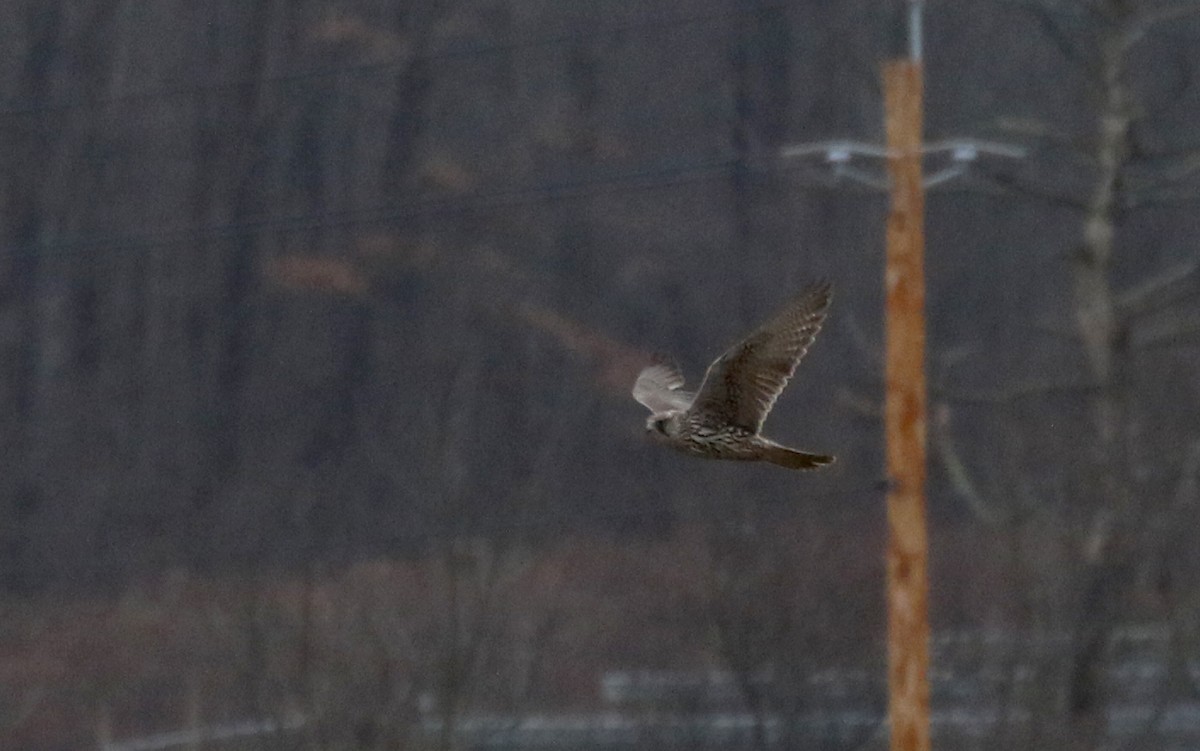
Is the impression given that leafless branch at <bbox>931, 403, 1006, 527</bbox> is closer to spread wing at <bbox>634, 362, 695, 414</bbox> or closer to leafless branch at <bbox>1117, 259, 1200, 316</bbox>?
leafless branch at <bbox>1117, 259, 1200, 316</bbox>

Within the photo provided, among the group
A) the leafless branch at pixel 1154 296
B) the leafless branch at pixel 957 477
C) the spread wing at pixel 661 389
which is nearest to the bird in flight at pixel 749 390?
the spread wing at pixel 661 389

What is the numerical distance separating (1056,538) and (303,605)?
14.8 feet

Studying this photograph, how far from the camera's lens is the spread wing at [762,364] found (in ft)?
29.7

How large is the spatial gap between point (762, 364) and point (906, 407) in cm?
247

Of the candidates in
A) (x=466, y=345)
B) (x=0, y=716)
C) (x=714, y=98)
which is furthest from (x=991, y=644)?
(x=714, y=98)

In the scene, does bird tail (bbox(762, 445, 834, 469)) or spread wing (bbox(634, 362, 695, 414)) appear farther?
spread wing (bbox(634, 362, 695, 414))

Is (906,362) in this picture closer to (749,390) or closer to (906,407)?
(906,407)

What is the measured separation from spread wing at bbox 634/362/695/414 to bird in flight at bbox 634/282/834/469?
0.59 meters

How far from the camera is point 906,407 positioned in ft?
37.9

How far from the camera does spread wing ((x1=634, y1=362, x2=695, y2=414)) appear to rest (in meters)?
10.2

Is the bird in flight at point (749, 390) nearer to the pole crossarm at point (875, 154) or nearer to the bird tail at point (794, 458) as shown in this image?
the bird tail at point (794, 458)

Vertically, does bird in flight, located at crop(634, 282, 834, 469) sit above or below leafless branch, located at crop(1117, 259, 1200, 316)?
below

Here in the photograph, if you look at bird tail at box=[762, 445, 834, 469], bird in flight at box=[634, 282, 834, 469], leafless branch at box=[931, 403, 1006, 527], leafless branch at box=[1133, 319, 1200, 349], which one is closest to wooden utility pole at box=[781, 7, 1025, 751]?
bird in flight at box=[634, 282, 834, 469]

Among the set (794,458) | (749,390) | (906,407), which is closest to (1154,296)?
(906,407)
